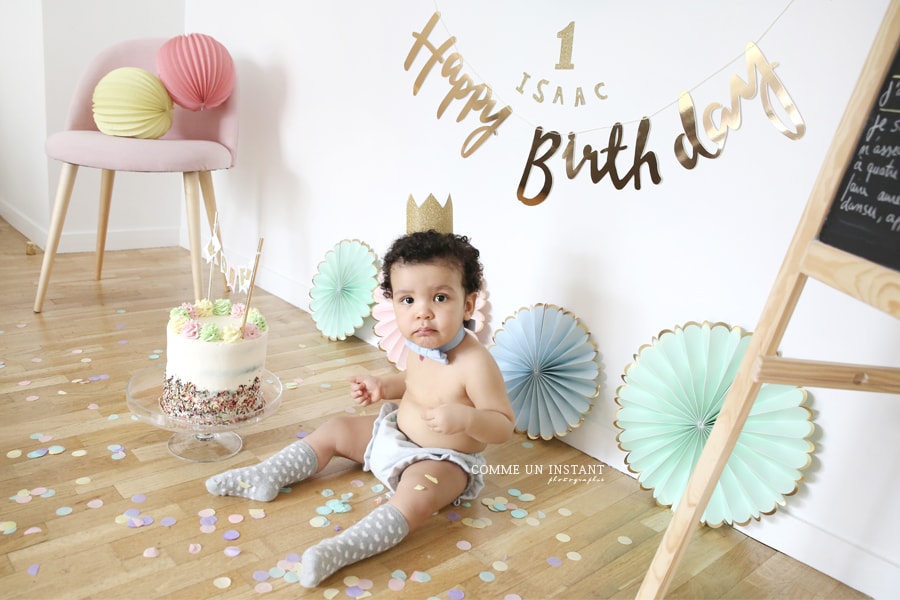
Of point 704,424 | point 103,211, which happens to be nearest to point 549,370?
point 704,424

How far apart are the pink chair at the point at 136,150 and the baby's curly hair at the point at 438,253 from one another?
3.72 ft

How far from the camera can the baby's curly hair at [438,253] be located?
4.99 feet

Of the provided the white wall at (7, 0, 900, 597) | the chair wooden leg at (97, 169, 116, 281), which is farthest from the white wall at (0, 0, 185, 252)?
the white wall at (7, 0, 900, 597)

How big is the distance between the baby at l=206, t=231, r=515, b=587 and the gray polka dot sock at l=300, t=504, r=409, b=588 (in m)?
0.03

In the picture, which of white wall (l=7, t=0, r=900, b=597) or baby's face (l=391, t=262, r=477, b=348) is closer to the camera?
white wall (l=7, t=0, r=900, b=597)

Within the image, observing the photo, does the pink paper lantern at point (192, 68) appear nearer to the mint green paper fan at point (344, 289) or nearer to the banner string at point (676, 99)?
the mint green paper fan at point (344, 289)

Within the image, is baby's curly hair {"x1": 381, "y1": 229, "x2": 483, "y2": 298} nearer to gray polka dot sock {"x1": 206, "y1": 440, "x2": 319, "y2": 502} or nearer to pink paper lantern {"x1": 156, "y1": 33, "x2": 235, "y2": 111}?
gray polka dot sock {"x1": 206, "y1": 440, "x2": 319, "y2": 502}

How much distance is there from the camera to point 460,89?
81.4 inches

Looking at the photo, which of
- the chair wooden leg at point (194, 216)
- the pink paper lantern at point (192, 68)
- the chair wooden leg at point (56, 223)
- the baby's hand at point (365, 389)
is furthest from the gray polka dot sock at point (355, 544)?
the pink paper lantern at point (192, 68)

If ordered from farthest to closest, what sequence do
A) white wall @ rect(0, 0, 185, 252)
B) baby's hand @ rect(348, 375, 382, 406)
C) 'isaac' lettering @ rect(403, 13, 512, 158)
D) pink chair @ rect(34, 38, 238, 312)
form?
white wall @ rect(0, 0, 185, 252) < pink chair @ rect(34, 38, 238, 312) < 'isaac' lettering @ rect(403, 13, 512, 158) < baby's hand @ rect(348, 375, 382, 406)

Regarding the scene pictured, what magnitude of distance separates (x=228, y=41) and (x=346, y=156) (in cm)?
90

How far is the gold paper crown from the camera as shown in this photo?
1.72 m

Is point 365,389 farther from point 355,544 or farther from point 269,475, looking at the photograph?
point 355,544

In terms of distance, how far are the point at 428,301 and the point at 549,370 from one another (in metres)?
0.47
